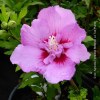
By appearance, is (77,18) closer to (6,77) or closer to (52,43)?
(52,43)

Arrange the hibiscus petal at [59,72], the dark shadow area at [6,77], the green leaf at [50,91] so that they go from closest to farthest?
the hibiscus petal at [59,72]
the green leaf at [50,91]
the dark shadow area at [6,77]

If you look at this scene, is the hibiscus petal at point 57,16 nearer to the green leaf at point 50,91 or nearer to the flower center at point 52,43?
the flower center at point 52,43

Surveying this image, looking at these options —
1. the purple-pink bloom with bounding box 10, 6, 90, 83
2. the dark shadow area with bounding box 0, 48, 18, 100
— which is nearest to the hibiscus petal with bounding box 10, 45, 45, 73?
the purple-pink bloom with bounding box 10, 6, 90, 83

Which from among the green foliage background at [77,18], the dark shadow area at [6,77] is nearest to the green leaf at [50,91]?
the green foliage background at [77,18]

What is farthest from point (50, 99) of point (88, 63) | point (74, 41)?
point (74, 41)

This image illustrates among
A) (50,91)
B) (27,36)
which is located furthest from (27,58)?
(50,91)

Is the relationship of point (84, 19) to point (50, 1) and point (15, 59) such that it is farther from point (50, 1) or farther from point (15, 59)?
point (15, 59)
